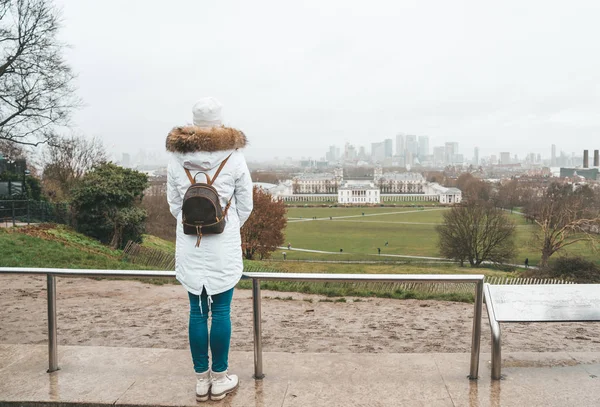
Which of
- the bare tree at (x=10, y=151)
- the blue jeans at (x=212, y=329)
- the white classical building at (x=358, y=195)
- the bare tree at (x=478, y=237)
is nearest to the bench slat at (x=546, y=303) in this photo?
the blue jeans at (x=212, y=329)

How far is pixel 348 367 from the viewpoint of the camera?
11.3ft

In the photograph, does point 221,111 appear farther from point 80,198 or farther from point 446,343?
point 80,198

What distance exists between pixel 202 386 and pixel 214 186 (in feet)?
3.90

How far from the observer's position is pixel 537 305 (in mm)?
3232

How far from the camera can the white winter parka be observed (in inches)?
115

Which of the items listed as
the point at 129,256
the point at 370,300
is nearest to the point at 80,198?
the point at 129,256

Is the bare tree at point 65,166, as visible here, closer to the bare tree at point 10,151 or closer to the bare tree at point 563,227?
the bare tree at point 10,151

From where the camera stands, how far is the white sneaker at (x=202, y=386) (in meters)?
3.01

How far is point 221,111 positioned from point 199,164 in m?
0.35

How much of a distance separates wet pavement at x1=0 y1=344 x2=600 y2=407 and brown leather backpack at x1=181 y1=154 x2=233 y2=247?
1.03m

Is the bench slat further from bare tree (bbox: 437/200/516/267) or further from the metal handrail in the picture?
bare tree (bbox: 437/200/516/267)

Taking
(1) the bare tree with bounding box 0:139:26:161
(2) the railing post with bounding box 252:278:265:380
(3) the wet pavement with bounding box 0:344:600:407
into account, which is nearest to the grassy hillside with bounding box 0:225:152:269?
(1) the bare tree with bounding box 0:139:26:161

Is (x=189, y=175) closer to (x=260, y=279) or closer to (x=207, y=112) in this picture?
(x=207, y=112)

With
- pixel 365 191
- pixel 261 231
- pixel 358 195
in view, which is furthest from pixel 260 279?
pixel 365 191
